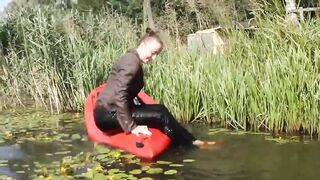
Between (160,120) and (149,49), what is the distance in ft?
2.68

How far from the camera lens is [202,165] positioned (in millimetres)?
5285

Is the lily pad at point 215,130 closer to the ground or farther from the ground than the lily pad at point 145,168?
farther from the ground

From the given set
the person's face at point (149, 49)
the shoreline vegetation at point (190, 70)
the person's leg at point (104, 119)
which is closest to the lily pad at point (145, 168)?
the person's leg at point (104, 119)

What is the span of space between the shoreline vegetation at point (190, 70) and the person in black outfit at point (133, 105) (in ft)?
3.47

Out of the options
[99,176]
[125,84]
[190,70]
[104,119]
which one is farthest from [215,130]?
[99,176]

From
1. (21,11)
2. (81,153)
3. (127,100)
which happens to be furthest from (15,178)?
(21,11)

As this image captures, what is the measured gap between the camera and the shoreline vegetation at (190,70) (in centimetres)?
634

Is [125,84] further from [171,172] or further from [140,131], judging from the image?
[171,172]

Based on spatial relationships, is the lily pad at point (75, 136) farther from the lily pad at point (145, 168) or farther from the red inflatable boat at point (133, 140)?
the lily pad at point (145, 168)

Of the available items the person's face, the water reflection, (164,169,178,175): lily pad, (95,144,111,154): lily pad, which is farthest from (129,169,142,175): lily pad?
the water reflection

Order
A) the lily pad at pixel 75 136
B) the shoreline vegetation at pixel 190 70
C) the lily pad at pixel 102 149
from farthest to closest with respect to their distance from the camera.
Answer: the lily pad at pixel 75 136 < the shoreline vegetation at pixel 190 70 < the lily pad at pixel 102 149

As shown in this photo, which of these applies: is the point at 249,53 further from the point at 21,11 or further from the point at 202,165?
the point at 21,11

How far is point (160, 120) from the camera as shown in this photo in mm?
5898

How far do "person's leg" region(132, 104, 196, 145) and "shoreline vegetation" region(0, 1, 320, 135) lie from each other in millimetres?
1154
